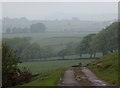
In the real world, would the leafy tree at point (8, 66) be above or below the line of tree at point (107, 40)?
below

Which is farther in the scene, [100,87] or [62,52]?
[62,52]

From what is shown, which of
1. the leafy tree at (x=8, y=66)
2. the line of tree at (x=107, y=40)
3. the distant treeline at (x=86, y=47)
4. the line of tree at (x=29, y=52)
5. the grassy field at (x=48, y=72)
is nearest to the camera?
the grassy field at (x=48, y=72)

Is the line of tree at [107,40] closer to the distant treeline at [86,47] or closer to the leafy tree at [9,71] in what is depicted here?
the distant treeline at [86,47]

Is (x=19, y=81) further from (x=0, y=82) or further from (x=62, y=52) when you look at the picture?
(x=62, y=52)

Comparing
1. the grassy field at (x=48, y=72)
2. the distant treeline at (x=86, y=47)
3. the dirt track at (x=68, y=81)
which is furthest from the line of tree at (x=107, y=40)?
the dirt track at (x=68, y=81)

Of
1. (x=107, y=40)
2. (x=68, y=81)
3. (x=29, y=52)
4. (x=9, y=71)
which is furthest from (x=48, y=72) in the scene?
(x=29, y=52)

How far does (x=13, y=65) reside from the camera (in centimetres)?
5859

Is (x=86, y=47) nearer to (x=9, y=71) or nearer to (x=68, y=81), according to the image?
(x=9, y=71)

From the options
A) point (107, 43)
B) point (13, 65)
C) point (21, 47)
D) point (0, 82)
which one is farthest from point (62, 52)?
point (0, 82)

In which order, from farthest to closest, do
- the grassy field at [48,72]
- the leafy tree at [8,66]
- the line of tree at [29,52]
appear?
1. the line of tree at [29,52]
2. the leafy tree at [8,66]
3. the grassy field at [48,72]

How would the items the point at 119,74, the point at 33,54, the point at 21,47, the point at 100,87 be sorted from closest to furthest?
1. the point at 100,87
2. the point at 119,74
3. the point at 33,54
4. the point at 21,47

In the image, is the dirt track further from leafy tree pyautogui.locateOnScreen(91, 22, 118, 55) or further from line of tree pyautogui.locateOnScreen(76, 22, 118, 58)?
leafy tree pyautogui.locateOnScreen(91, 22, 118, 55)

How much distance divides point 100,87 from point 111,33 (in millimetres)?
88071

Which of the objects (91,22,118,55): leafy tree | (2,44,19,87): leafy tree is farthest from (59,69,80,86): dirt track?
(91,22,118,55): leafy tree
